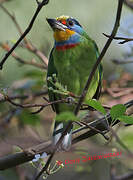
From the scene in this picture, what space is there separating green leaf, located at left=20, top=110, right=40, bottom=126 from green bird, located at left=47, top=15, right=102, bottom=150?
19 cm

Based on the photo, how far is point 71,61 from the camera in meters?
2.78

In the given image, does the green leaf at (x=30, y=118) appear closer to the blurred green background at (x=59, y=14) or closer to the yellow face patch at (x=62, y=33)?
the yellow face patch at (x=62, y=33)

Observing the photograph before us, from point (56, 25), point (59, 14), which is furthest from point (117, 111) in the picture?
point (59, 14)

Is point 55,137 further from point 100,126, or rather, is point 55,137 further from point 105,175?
point 105,175

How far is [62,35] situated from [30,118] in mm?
731

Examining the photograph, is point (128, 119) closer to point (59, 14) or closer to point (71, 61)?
point (71, 61)

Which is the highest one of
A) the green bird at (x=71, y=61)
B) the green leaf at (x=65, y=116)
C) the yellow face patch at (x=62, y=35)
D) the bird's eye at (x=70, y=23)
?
the green leaf at (x=65, y=116)

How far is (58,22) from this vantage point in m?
2.85

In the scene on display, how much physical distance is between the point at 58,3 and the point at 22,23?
638 millimetres

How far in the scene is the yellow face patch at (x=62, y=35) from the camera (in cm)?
295

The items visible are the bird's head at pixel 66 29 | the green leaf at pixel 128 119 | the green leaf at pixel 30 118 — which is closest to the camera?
the green leaf at pixel 128 119

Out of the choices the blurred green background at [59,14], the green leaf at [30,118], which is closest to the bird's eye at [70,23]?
the green leaf at [30,118]

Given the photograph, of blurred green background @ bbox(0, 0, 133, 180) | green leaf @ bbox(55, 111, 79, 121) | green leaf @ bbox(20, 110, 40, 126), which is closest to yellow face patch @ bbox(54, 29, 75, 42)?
green leaf @ bbox(20, 110, 40, 126)

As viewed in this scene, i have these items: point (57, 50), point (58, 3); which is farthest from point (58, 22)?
point (58, 3)
